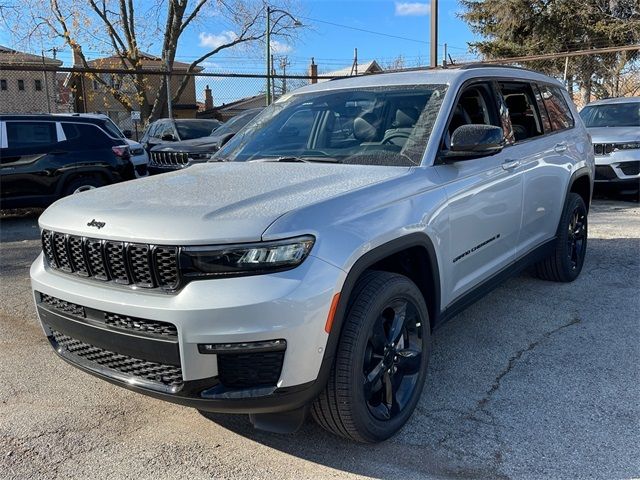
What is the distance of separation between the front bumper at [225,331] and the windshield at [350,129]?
125 cm

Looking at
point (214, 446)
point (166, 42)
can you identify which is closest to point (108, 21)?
point (166, 42)

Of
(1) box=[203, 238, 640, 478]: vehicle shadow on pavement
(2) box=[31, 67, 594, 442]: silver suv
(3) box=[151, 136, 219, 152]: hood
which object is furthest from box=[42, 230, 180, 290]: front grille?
(3) box=[151, 136, 219, 152]: hood

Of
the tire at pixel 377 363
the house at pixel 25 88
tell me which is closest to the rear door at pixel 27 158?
the tire at pixel 377 363

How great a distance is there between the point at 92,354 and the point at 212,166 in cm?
152

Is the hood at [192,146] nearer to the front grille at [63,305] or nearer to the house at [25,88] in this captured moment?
the front grille at [63,305]

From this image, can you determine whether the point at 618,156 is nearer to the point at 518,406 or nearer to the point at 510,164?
the point at 510,164

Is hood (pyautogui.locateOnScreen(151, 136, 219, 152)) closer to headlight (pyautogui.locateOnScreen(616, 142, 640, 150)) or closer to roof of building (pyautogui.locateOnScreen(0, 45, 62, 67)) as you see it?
headlight (pyautogui.locateOnScreen(616, 142, 640, 150))

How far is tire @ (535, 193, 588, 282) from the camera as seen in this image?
5133 millimetres

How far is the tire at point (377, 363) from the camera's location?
257cm

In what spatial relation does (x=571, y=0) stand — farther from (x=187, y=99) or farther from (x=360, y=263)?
(x=360, y=263)

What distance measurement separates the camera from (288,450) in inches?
112

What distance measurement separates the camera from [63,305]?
283cm

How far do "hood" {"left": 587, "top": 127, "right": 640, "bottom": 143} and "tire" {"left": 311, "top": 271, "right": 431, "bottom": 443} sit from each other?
807 centimetres

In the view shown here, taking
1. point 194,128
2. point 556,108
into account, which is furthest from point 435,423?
point 194,128
